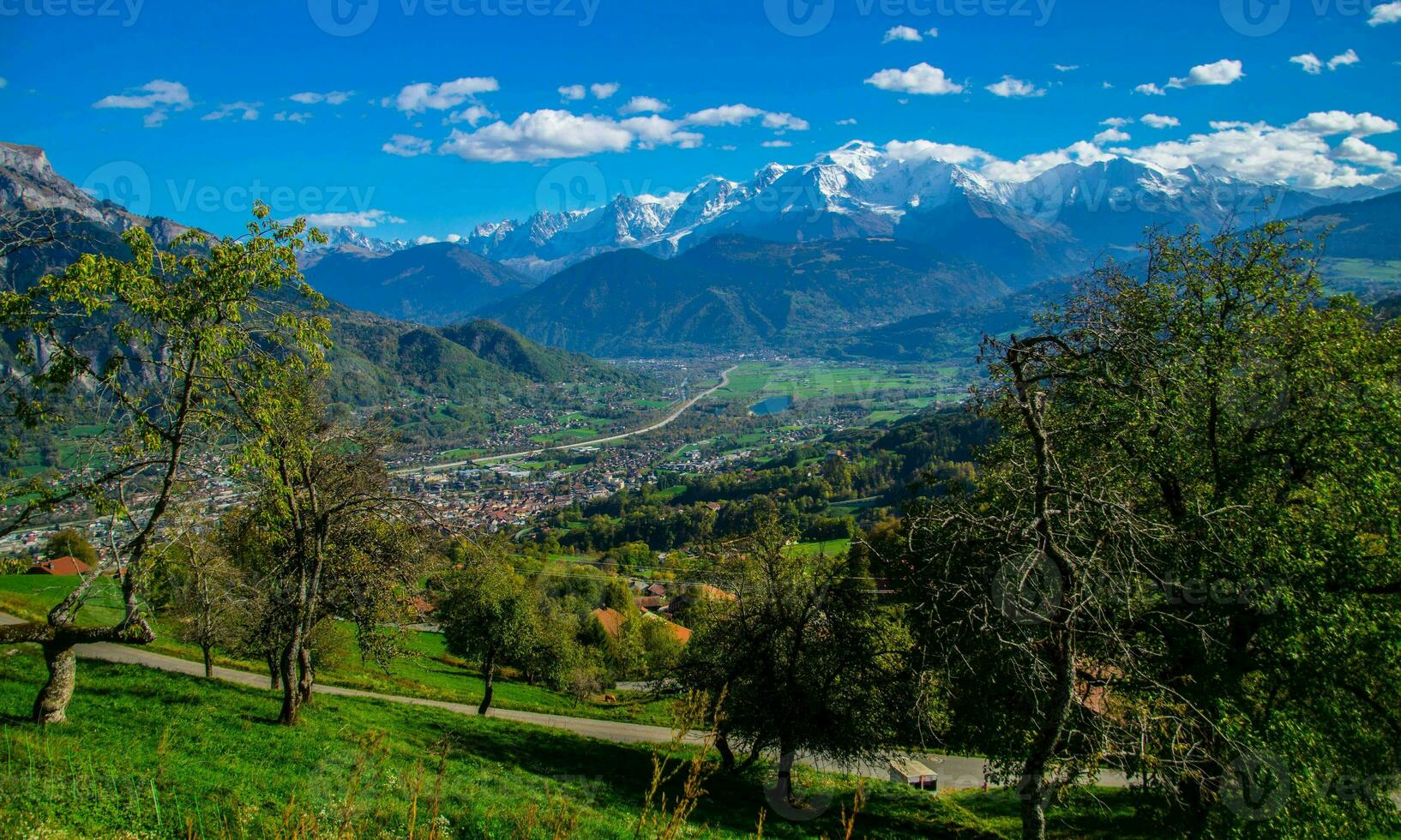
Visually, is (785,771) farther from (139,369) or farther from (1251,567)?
(139,369)

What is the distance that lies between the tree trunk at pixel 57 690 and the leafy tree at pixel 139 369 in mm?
18

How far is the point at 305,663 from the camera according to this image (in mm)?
13836

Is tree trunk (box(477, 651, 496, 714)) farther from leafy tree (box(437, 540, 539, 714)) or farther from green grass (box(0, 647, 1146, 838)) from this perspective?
green grass (box(0, 647, 1146, 838))

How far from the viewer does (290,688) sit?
485 inches

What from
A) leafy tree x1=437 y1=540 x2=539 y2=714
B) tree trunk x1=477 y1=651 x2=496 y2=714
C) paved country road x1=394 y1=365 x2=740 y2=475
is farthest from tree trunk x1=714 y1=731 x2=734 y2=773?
paved country road x1=394 y1=365 x2=740 y2=475

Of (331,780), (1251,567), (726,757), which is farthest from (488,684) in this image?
(1251,567)

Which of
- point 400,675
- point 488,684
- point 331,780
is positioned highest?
point 331,780

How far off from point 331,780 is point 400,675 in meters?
29.5

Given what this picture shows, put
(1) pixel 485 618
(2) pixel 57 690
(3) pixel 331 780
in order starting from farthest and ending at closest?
1. (1) pixel 485 618
2. (2) pixel 57 690
3. (3) pixel 331 780

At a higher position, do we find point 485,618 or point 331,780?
point 331,780

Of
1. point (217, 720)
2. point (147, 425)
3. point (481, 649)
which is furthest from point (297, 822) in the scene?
point (481, 649)

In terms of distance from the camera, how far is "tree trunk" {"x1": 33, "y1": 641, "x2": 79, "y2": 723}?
8734mm

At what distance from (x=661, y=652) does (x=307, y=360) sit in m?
35.9

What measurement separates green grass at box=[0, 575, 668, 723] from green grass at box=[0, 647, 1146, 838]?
7.32 metres
